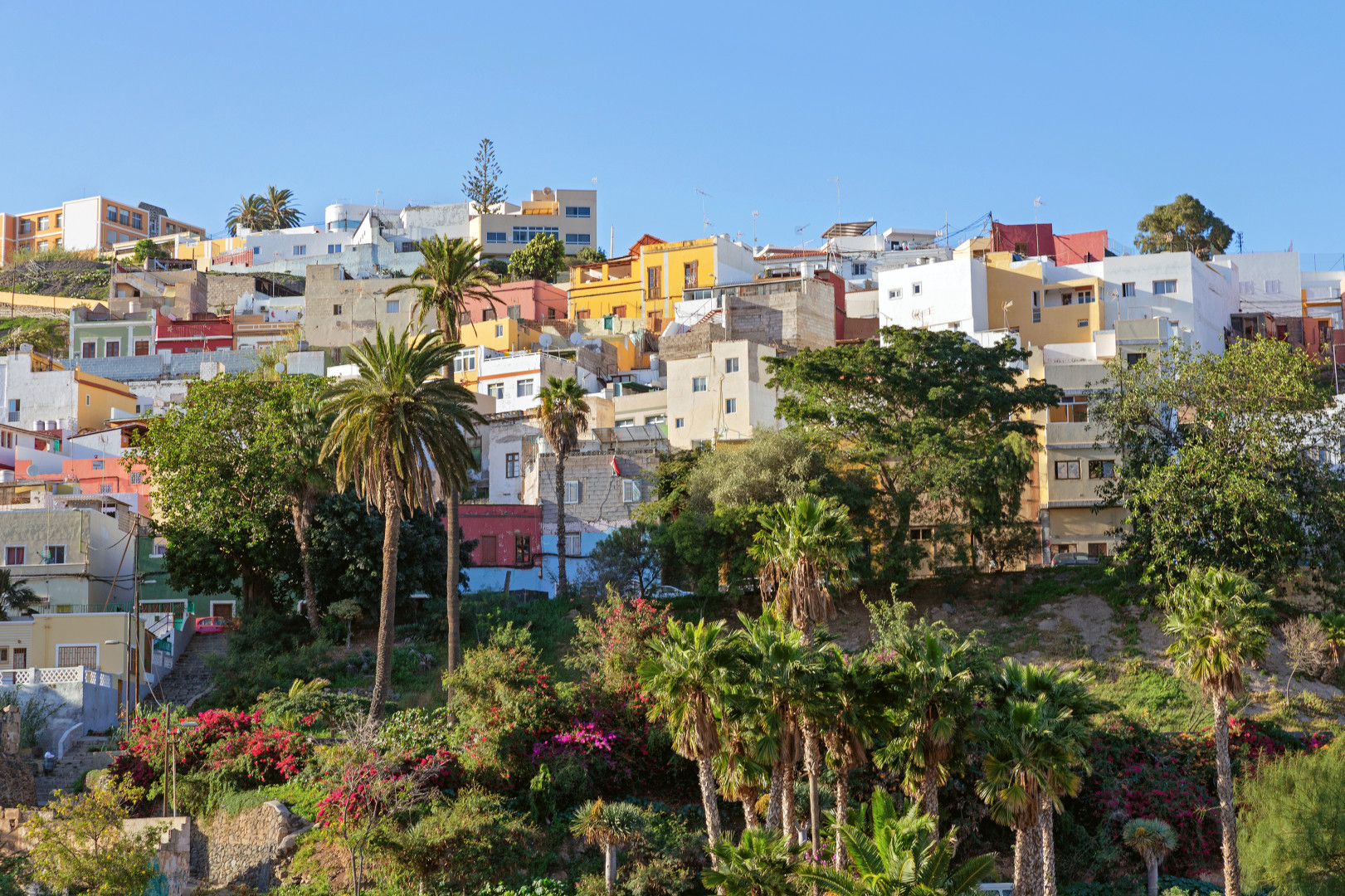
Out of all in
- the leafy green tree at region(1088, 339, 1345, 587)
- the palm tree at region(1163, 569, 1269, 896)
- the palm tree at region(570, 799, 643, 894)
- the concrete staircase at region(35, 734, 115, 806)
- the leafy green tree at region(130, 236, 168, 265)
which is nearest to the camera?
the palm tree at region(1163, 569, 1269, 896)

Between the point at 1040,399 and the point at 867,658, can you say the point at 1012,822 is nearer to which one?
the point at 867,658

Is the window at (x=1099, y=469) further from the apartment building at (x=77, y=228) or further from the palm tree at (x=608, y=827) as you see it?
the apartment building at (x=77, y=228)

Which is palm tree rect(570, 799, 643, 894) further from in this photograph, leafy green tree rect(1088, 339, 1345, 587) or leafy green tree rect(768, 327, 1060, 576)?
leafy green tree rect(1088, 339, 1345, 587)

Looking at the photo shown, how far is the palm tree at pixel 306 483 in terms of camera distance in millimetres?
51844

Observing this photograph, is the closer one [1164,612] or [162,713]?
[162,713]

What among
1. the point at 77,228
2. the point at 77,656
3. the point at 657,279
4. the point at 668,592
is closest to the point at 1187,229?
the point at 657,279

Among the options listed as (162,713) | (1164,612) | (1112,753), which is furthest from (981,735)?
(162,713)

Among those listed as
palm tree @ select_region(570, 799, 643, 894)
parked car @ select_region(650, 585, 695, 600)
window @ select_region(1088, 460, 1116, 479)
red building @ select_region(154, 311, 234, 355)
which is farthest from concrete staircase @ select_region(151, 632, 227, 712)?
red building @ select_region(154, 311, 234, 355)

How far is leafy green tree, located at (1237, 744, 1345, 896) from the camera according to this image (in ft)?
118

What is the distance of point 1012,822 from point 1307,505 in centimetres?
2071

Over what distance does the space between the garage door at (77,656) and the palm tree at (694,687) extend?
22.2 metres

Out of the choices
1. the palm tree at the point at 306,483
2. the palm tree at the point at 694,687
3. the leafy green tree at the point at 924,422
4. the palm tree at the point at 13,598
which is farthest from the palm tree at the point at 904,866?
the palm tree at the point at 13,598

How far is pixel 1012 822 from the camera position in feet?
105

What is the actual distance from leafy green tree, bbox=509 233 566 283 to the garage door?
6984 centimetres
